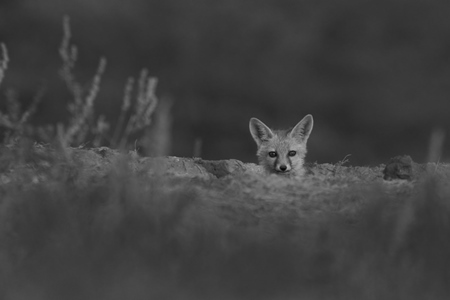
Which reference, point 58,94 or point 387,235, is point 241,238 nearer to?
point 387,235

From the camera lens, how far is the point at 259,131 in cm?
930

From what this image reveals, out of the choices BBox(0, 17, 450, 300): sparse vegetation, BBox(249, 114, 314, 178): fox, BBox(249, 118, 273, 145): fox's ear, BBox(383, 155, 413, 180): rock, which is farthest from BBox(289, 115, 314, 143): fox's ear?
BBox(0, 17, 450, 300): sparse vegetation

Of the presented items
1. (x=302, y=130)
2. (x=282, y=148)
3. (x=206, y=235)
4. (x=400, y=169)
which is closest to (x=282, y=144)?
(x=282, y=148)

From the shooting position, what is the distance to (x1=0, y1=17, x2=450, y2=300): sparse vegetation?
3979 millimetres

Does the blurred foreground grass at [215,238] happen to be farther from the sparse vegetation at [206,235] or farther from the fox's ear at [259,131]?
the fox's ear at [259,131]

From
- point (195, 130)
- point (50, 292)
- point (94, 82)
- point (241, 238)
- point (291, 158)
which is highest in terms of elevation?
point (195, 130)

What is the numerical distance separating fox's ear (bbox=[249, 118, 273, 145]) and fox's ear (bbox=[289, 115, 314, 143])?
21 cm

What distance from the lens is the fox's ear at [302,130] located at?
909cm

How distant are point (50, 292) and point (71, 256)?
497 mm

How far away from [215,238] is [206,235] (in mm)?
75

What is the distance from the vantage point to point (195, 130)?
27.3 m

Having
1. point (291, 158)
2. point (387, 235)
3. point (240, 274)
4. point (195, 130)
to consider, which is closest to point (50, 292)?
point (240, 274)

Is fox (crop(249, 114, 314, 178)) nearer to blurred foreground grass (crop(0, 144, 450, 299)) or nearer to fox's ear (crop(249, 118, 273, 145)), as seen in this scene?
fox's ear (crop(249, 118, 273, 145))

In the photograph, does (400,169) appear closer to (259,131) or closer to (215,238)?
(259,131)
